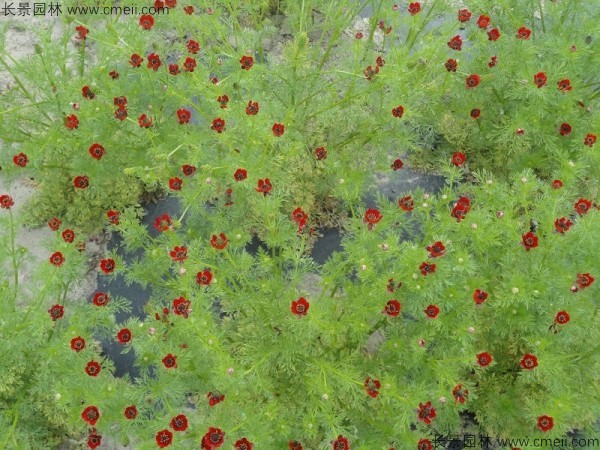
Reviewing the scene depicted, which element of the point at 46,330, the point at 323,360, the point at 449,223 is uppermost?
the point at 449,223

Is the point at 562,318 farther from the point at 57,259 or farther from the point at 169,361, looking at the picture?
the point at 57,259

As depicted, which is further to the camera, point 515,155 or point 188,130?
point 515,155

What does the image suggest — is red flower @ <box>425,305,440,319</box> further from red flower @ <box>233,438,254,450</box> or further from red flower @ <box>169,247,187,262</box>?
red flower @ <box>169,247,187,262</box>

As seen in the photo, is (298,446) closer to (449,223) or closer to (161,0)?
(449,223)

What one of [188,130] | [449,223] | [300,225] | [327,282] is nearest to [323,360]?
[327,282]

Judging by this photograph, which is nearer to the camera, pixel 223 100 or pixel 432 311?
pixel 432 311

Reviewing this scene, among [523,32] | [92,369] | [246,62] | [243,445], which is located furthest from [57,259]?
[523,32]

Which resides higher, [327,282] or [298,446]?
[327,282]

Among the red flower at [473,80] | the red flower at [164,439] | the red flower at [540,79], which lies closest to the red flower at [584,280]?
the red flower at [540,79]
